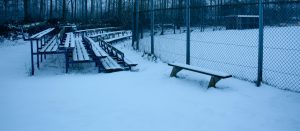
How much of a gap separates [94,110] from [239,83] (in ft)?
11.2

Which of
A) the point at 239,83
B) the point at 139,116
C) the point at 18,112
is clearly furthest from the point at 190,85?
the point at 18,112

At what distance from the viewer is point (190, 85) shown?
24.8 ft

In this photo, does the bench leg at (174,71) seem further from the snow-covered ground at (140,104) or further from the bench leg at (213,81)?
the bench leg at (213,81)

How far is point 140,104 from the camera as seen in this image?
6.11m

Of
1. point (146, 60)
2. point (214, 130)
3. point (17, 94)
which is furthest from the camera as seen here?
point (146, 60)

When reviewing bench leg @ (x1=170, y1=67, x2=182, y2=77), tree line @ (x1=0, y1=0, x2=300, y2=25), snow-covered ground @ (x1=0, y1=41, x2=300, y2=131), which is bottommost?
snow-covered ground @ (x1=0, y1=41, x2=300, y2=131)


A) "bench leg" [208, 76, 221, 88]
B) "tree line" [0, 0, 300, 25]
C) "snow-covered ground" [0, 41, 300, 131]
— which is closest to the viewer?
"snow-covered ground" [0, 41, 300, 131]

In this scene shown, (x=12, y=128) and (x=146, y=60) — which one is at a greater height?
(x=146, y=60)

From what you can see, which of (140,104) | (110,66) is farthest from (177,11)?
(140,104)

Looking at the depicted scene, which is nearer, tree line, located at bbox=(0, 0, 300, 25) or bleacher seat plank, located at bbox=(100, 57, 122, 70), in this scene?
bleacher seat plank, located at bbox=(100, 57, 122, 70)

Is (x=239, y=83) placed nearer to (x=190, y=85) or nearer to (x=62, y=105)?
(x=190, y=85)

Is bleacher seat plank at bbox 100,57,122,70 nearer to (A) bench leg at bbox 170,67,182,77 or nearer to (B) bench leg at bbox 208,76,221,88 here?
(A) bench leg at bbox 170,67,182,77

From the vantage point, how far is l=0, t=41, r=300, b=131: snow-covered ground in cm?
495

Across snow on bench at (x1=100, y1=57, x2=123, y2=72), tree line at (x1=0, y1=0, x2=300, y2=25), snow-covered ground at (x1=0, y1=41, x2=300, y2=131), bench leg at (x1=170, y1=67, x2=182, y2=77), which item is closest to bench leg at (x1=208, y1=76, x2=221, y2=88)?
snow-covered ground at (x1=0, y1=41, x2=300, y2=131)
